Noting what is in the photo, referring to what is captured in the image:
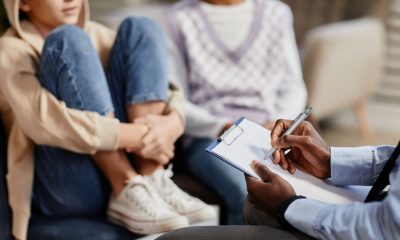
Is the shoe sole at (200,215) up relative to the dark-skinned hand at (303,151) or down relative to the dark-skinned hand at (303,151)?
down

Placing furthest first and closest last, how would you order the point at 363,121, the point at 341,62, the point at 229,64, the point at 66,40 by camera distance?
the point at 363,121 < the point at 341,62 < the point at 229,64 < the point at 66,40

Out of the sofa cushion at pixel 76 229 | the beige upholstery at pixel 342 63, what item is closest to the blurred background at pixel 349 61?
the beige upholstery at pixel 342 63

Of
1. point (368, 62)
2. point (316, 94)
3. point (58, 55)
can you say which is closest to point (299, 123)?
point (58, 55)

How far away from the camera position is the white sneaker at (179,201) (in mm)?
1362

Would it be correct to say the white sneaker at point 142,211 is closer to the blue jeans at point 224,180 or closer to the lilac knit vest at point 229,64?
the blue jeans at point 224,180

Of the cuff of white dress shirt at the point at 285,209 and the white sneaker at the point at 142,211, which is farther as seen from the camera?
the white sneaker at the point at 142,211

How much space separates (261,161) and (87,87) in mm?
411

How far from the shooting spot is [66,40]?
129cm

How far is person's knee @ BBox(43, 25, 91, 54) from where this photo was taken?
4.23 ft

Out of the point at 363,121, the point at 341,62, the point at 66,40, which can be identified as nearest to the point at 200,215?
the point at 66,40

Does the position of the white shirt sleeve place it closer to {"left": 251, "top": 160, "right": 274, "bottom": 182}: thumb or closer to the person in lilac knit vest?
{"left": 251, "top": 160, "right": 274, "bottom": 182}: thumb

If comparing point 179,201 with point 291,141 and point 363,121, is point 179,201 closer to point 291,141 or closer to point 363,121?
point 291,141

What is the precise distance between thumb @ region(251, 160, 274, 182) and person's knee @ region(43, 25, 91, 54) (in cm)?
44

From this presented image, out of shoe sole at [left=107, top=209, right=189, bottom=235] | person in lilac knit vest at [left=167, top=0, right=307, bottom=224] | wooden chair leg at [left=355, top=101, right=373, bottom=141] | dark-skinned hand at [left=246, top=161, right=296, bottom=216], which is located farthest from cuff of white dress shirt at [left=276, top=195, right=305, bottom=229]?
wooden chair leg at [left=355, top=101, right=373, bottom=141]
